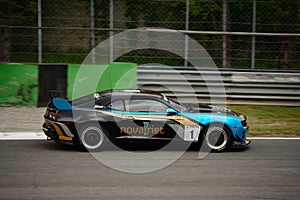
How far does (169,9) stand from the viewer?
513 inches

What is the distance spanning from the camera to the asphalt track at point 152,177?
19.6ft

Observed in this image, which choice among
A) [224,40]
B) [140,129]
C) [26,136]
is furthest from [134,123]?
[224,40]

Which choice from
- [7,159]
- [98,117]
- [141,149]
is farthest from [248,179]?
[7,159]

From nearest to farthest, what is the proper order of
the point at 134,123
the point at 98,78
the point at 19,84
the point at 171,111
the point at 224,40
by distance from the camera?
the point at 134,123
the point at 171,111
the point at 19,84
the point at 98,78
the point at 224,40

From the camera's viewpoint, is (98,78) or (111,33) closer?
(98,78)

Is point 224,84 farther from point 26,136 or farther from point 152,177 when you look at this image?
point 152,177

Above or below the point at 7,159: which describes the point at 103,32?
above

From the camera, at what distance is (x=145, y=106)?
27.5 feet

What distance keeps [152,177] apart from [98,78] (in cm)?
600

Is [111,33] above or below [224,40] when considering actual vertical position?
above

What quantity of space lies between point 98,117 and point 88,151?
67cm

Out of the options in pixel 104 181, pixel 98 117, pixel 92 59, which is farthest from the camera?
pixel 92 59

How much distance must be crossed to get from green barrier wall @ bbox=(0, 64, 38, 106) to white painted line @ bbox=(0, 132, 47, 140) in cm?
238

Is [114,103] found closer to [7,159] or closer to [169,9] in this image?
[7,159]
